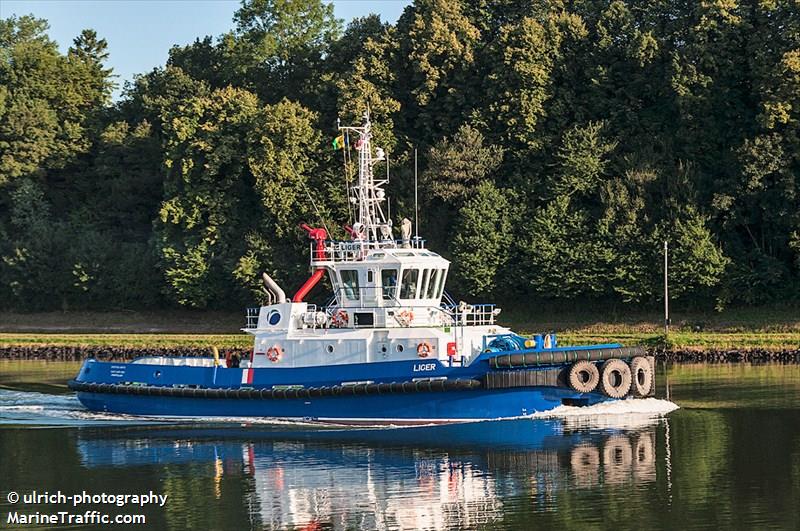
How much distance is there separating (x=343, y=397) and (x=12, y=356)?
27812 millimetres

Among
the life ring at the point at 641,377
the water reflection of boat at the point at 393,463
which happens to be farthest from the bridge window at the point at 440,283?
the life ring at the point at 641,377

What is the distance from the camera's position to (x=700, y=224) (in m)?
54.1

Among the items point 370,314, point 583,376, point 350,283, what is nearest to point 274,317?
point 350,283

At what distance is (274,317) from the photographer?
3259 cm

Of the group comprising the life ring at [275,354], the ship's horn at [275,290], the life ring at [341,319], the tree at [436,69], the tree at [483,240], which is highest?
the tree at [436,69]

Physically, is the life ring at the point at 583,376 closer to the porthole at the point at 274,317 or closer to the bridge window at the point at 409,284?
the bridge window at the point at 409,284

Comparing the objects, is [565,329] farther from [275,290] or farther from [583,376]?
[583,376]

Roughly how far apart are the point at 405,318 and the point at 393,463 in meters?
6.19

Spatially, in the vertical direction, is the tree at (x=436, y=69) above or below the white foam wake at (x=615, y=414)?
above

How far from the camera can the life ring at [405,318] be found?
3166 centimetres

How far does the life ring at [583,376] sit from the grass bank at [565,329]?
59.3 ft

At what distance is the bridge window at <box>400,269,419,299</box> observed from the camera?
31.8 metres

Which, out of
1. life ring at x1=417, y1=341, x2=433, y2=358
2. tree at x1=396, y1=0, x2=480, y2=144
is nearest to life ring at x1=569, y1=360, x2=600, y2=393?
life ring at x1=417, y1=341, x2=433, y2=358

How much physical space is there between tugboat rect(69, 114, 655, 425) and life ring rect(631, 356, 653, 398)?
0.03m
